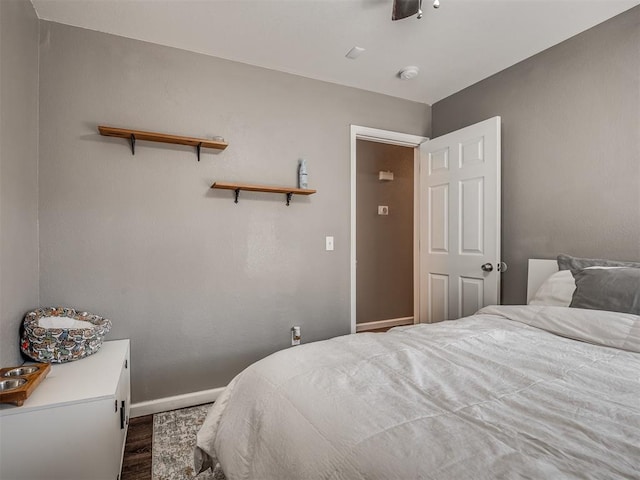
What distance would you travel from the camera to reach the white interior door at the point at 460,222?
2600mm

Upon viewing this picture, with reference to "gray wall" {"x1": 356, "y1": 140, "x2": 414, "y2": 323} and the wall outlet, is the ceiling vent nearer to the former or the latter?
"gray wall" {"x1": 356, "y1": 140, "x2": 414, "y2": 323}

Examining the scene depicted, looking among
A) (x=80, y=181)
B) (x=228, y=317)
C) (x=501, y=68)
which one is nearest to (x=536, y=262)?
(x=501, y=68)

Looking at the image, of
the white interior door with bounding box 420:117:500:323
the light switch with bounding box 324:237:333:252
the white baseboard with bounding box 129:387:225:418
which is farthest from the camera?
the light switch with bounding box 324:237:333:252

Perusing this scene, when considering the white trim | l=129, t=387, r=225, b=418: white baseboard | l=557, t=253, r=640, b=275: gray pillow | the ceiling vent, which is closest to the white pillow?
l=557, t=253, r=640, b=275: gray pillow

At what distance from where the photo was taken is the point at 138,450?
6.12 feet

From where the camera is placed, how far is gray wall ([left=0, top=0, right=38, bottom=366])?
1481 millimetres

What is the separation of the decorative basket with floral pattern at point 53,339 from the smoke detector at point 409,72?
2.68m

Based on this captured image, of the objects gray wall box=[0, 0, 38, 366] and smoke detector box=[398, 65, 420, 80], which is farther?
smoke detector box=[398, 65, 420, 80]

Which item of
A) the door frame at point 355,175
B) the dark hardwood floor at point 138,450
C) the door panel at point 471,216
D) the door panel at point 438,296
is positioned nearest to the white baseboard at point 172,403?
the dark hardwood floor at point 138,450

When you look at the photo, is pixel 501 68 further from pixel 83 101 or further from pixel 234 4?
pixel 83 101

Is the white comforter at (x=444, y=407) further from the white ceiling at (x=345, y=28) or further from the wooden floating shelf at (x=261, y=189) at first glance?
the white ceiling at (x=345, y=28)

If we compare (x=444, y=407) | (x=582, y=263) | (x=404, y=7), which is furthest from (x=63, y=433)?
(x=582, y=263)

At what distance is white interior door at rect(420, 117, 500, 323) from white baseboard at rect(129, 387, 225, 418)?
199 cm

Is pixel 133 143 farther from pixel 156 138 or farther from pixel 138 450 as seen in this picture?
pixel 138 450
